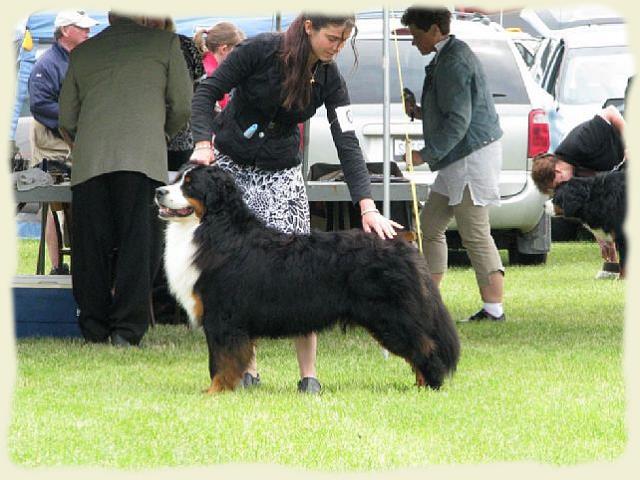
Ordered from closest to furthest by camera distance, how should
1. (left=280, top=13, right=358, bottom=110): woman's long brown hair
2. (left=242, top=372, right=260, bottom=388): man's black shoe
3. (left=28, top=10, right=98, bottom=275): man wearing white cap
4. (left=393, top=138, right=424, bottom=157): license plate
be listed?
1. (left=280, top=13, right=358, bottom=110): woman's long brown hair
2. (left=242, top=372, right=260, bottom=388): man's black shoe
3. (left=28, top=10, right=98, bottom=275): man wearing white cap
4. (left=393, top=138, right=424, bottom=157): license plate

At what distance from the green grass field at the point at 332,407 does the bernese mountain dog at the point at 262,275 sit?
0.30m

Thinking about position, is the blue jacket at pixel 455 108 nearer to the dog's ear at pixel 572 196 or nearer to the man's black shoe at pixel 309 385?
the dog's ear at pixel 572 196

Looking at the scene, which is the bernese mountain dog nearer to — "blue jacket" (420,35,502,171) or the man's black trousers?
the man's black trousers

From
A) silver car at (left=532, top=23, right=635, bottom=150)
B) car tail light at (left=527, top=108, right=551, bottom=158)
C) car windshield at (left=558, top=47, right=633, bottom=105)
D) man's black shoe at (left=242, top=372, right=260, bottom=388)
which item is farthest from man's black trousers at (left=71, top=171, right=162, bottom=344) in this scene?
car windshield at (left=558, top=47, right=633, bottom=105)

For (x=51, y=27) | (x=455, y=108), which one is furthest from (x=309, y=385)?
(x=51, y=27)

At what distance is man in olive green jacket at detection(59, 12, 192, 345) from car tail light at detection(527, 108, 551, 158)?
4271mm

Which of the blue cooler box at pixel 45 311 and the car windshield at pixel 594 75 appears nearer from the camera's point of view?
the blue cooler box at pixel 45 311

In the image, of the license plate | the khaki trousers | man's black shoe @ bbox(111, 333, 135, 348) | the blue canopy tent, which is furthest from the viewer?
the blue canopy tent

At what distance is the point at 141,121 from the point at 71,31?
88.4 inches

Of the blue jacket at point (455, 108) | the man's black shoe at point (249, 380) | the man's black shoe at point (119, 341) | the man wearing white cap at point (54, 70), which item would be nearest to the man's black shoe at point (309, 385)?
the man's black shoe at point (249, 380)

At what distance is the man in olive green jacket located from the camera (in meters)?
7.40

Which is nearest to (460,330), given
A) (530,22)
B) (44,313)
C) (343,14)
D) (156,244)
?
(156,244)

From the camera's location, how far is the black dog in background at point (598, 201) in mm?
7781

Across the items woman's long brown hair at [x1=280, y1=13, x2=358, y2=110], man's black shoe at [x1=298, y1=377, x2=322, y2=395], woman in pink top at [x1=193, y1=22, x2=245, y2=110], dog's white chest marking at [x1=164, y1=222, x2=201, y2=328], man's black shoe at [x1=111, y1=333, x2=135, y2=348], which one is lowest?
man's black shoe at [x1=111, y1=333, x2=135, y2=348]
